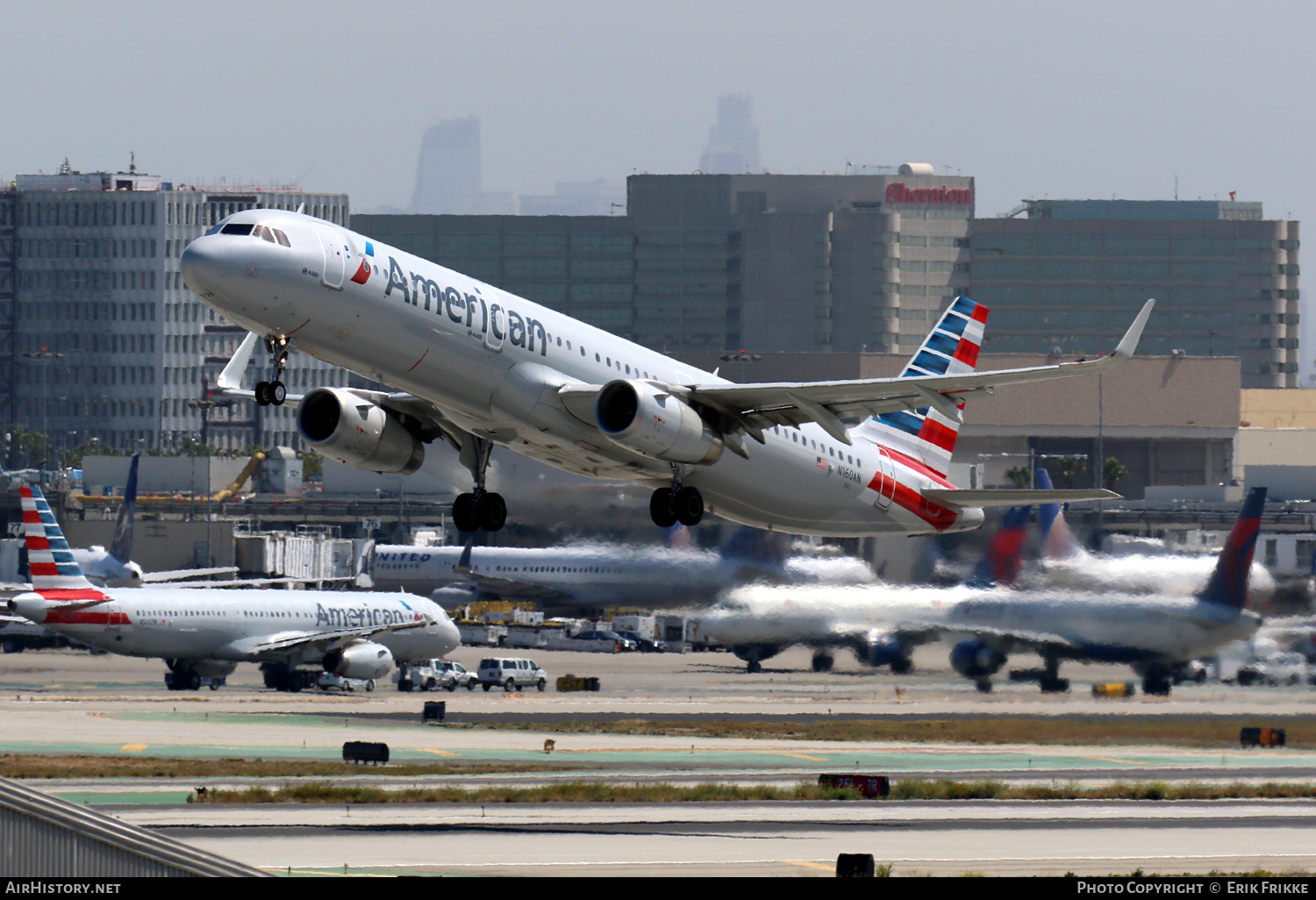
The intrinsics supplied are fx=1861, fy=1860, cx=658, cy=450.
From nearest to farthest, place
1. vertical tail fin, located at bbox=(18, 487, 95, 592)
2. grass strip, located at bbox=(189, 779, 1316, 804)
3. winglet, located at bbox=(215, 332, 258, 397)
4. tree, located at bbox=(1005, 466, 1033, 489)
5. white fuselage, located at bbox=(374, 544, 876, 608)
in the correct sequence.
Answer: winglet, located at bbox=(215, 332, 258, 397)
grass strip, located at bbox=(189, 779, 1316, 804)
white fuselage, located at bbox=(374, 544, 876, 608)
vertical tail fin, located at bbox=(18, 487, 95, 592)
tree, located at bbox=(1005, 466, 1033, 489)

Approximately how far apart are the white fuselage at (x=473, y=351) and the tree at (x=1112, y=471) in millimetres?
146407

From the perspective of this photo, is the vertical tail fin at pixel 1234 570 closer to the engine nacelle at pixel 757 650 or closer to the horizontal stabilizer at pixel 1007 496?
the engine nacelle at pixel 757 650

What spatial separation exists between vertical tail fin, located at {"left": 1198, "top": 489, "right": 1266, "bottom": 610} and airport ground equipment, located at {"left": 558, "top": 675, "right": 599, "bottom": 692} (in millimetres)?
35776

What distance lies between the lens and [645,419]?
42.9 meters

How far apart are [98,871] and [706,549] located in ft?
171

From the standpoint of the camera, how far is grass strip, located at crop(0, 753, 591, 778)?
57562 mm

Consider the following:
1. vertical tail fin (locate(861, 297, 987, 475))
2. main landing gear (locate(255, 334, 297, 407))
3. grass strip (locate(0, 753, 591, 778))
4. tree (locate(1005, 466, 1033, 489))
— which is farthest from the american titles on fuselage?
tree (locate(1005, 466, 1033, 489))

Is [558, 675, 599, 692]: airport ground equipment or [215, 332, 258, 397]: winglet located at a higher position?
[215, 332, 258, 397]: winglet

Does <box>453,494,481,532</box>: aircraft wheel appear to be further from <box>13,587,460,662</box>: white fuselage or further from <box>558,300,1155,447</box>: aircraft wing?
<box>13,587,460,662</box>: white fuselage

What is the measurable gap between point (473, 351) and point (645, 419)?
171 inches

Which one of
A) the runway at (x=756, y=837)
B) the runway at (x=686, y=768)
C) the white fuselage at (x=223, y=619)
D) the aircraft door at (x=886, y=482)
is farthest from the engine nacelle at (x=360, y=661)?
the aircraft door at (x=886, y=482)

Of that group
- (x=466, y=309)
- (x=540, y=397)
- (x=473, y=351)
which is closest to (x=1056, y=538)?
(x=540, y=397)
